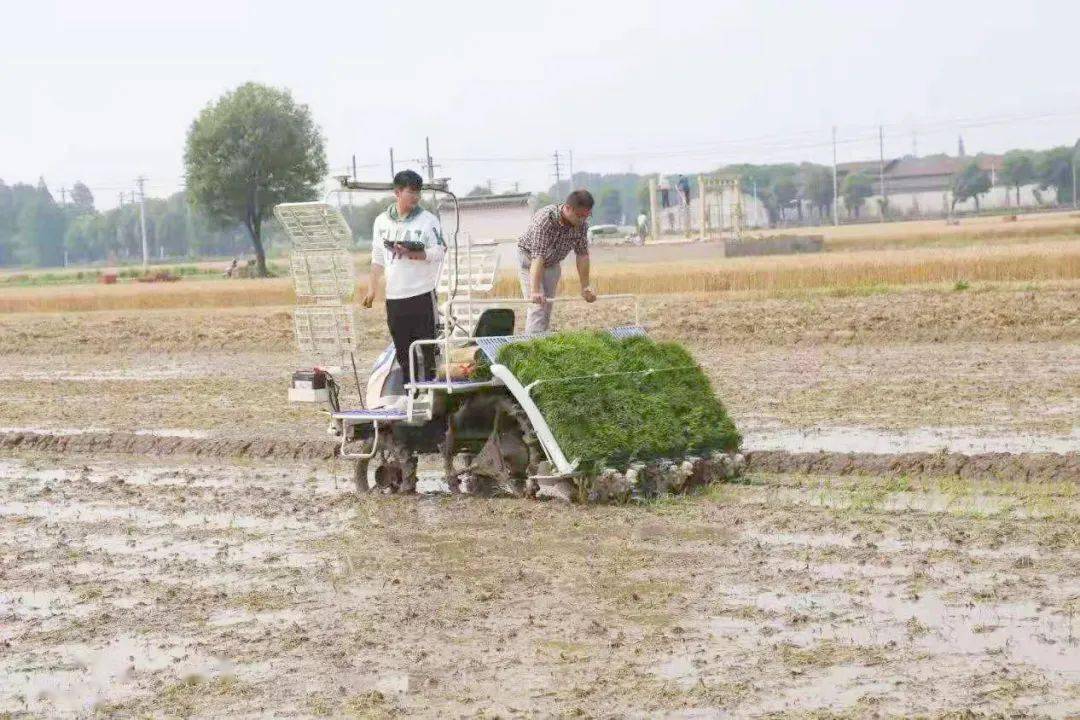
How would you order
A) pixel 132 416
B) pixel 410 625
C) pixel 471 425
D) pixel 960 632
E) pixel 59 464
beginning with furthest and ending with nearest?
pixel 132 416, pixel 59 464, pixel 471 425, pixel 410 625, pixel 960 632

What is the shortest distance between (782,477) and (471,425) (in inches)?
88.7

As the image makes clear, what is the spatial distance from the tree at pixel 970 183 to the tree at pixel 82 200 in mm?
92546

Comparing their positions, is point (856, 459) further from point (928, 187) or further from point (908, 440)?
point (928, 187)

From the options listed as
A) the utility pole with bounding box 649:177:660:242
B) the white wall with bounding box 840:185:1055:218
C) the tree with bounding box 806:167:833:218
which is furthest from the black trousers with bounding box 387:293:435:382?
the tree with bounding box 806:167:833:218

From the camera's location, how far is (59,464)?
1395 cm

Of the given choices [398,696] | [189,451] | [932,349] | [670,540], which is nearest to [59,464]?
[189,451]

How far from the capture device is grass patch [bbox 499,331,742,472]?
10.2 m

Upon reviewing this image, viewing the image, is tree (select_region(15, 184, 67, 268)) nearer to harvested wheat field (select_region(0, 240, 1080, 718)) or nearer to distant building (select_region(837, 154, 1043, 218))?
distant building (select_region(837, 154, 1043, 218))

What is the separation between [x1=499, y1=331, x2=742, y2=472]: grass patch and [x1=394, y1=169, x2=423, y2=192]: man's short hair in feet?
4.09

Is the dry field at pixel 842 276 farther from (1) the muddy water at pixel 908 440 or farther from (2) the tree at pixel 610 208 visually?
(2) the tree at pixel 610 208

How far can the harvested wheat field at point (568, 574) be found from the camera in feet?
20.3

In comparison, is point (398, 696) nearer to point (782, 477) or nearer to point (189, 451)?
point (782, 477)

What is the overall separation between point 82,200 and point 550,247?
633ft

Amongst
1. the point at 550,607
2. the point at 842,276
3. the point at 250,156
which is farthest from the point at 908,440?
the point at 250,156
